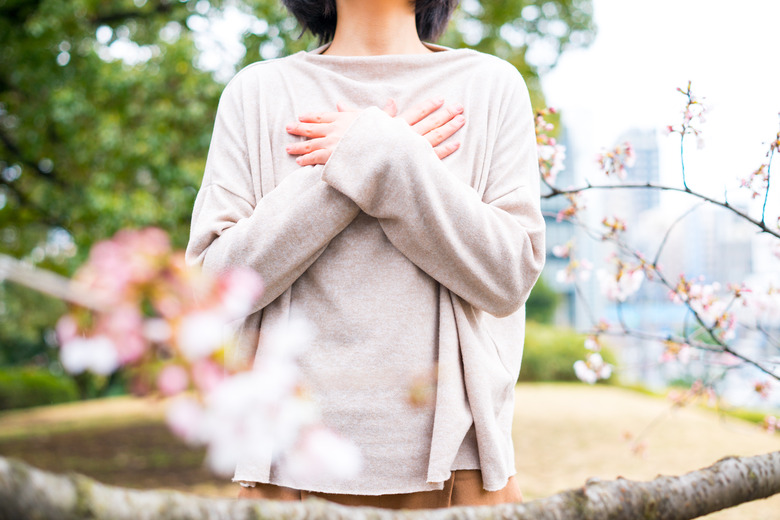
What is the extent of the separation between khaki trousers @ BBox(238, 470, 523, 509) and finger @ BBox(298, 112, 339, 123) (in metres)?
0.68

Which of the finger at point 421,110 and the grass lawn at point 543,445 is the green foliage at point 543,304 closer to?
the grass lawn at point 543,445

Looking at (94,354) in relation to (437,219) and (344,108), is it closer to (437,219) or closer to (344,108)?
(437,219)

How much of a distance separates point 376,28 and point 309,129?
0.30 meters

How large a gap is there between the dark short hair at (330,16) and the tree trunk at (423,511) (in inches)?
43.4

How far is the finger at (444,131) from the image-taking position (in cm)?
116

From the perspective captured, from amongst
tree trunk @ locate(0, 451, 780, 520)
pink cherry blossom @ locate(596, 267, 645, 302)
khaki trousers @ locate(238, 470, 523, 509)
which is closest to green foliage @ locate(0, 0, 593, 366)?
pink cherry blossom @ locate(596, 267, 645, 302)

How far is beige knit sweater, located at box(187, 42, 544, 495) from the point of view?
100 centimetres

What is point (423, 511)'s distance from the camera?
0.56m

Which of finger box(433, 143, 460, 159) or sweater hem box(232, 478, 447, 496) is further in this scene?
finger box(433, 143, 460, 159)

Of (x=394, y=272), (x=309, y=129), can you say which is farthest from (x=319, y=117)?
(x=394, y=272)

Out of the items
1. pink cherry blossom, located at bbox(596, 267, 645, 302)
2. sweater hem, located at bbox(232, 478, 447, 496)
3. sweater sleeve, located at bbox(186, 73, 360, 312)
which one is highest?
sweater sleeve, located at bbox(186, 73, 360, 312)

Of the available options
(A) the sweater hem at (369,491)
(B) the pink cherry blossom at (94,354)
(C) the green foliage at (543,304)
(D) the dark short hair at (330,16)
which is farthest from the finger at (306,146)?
(C) the green foliage at (543,304)

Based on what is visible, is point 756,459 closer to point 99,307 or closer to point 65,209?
point 99,307

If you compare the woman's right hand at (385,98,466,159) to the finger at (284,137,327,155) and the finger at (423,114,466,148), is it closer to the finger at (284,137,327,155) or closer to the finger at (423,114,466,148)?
the finger at (423,114,466,148)
